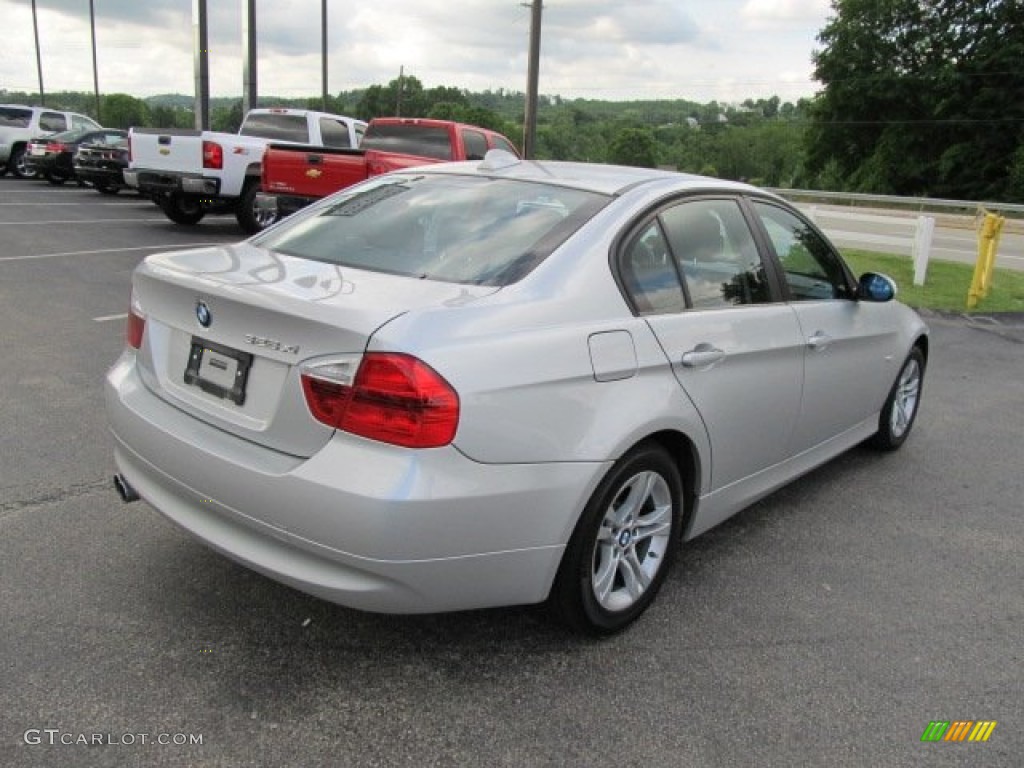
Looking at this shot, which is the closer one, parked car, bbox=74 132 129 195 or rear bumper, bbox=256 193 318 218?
rear bumper, bbox=256 193 318 218

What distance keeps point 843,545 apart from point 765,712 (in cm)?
146

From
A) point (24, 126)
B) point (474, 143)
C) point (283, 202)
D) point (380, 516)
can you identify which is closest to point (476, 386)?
point (380, 516)

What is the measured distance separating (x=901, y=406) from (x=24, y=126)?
2510 centimetres

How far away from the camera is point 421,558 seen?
2414 millimetres

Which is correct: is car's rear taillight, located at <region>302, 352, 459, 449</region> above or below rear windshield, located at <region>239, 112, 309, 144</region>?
below

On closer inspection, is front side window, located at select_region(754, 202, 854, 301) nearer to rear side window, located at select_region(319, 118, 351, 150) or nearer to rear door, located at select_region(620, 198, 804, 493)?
rear door, located at select_region(620, 198, 804, 493)

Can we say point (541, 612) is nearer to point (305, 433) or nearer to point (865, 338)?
point (305, 433)

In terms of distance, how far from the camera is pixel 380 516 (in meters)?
2.33

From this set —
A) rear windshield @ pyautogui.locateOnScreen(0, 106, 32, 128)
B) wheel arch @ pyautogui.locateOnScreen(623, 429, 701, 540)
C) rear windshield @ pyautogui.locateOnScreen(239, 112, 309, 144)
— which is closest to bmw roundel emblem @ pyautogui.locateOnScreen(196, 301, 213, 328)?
wheel arch @ pyautogui.locateOnScreen(623, 429, 701, 540)

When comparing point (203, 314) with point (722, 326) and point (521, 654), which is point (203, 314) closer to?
point (521, 654)

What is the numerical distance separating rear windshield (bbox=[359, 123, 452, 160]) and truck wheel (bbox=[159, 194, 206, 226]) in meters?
3.24

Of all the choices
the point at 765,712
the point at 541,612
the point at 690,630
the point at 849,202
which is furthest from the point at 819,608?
the point at 849,202

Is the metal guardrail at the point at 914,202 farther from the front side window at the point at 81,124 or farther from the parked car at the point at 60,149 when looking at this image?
the front side window at the point at 81,124

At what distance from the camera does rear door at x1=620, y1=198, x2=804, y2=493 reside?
3.11 meters
